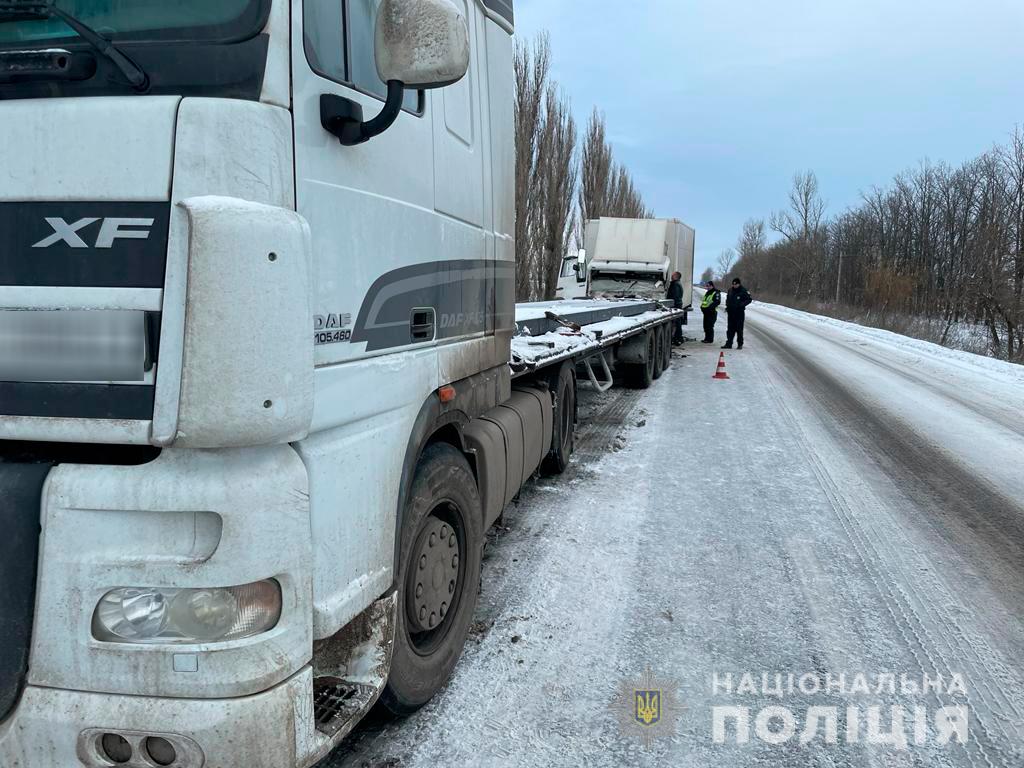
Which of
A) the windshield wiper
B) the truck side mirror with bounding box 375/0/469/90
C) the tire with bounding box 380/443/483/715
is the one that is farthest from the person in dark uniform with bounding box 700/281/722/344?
the windshield wiper

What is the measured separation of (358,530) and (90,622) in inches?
29.2

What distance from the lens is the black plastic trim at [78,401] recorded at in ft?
5.77

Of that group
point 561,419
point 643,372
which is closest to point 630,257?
point 643,372

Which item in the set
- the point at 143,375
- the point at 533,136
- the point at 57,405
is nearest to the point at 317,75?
the point at 143,375

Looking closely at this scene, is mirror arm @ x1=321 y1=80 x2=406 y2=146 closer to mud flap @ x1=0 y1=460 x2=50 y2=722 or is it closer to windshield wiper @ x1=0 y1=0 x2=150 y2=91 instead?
windshield wiper @ x1=0 y1=0 x2=150 y2=91

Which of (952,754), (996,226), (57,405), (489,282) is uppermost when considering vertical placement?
(996,226)

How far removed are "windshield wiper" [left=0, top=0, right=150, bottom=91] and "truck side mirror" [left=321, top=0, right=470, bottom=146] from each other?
1.57 feet

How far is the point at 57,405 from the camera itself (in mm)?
1792

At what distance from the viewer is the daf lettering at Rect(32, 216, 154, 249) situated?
1.74 m

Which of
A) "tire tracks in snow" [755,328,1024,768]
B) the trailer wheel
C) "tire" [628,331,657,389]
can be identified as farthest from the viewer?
the trailer wheel

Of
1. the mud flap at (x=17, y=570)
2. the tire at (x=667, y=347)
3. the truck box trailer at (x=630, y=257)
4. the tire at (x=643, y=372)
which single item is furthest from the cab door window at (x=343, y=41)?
the truck box trailer at (x=630, y=257)

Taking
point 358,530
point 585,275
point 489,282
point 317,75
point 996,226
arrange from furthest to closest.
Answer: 1. point 996,226
2. point 585,275
3. point 489,282
4. point 358,530
5. point 317,75

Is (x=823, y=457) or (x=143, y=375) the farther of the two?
(x=823, y=457)

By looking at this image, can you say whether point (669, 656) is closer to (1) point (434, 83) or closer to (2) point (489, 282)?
(2) point (489, 282)
